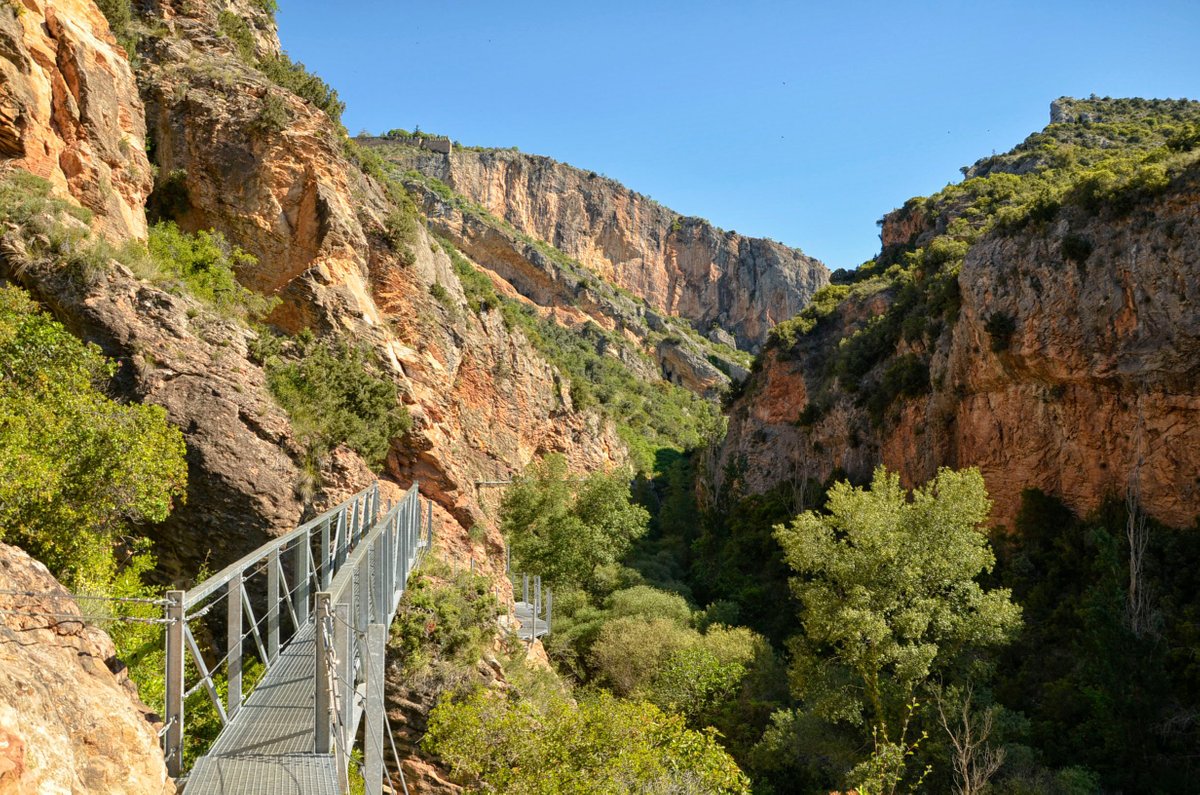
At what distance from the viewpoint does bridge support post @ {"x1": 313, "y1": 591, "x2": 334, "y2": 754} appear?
4691mm

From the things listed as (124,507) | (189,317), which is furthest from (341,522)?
(189,317)

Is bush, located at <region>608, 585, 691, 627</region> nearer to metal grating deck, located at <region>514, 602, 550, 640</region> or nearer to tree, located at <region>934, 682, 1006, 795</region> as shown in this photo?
metal grating deck, located at <region>514, 602, 550, 640</region>

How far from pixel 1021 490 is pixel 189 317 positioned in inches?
964

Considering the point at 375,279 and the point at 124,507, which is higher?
the point at 375,279

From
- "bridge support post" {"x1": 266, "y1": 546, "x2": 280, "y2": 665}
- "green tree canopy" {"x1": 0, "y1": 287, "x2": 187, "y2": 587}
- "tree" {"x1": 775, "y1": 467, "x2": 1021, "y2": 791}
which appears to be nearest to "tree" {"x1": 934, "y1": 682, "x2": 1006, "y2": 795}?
"tree" {"x1": 775, "y1": 467, "x2": 1021, "y2": 791}

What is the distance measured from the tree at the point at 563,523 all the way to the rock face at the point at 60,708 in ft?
77.3

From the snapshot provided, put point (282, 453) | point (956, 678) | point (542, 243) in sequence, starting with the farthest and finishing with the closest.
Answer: point (542, 243), point (956, 678), point (282, 453)

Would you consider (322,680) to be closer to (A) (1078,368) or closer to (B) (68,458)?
(B) (68,458)

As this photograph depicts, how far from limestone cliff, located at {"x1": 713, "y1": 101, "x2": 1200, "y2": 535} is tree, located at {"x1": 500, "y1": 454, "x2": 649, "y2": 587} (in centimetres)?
1181

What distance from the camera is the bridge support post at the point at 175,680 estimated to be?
459 centimetres

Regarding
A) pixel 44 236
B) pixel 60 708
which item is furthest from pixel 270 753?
pixel 44 236

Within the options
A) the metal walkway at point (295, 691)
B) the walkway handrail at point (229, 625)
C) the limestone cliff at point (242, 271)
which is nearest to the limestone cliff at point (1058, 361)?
the limestone cliff at point (242, 271)

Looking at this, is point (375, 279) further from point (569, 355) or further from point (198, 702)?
point (569, 355)

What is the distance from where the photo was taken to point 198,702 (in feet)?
29.8
